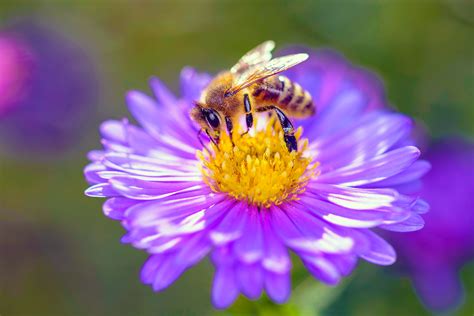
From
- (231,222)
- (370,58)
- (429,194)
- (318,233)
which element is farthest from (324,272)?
(370,58)

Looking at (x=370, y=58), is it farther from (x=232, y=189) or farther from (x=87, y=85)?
(x=232, y=189)

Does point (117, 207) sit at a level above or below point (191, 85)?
below

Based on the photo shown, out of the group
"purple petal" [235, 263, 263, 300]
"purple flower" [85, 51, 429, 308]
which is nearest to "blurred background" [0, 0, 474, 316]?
"purple flower" [85, 51, 429, 308]

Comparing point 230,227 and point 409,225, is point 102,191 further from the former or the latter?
point 409,225

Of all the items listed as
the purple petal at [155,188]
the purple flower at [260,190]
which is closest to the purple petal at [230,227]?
the purple flower at [260,190]

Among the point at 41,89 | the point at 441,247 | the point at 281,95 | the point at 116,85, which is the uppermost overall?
the point at 41,89

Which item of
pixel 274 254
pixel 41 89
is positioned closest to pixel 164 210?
pixel 274 254
